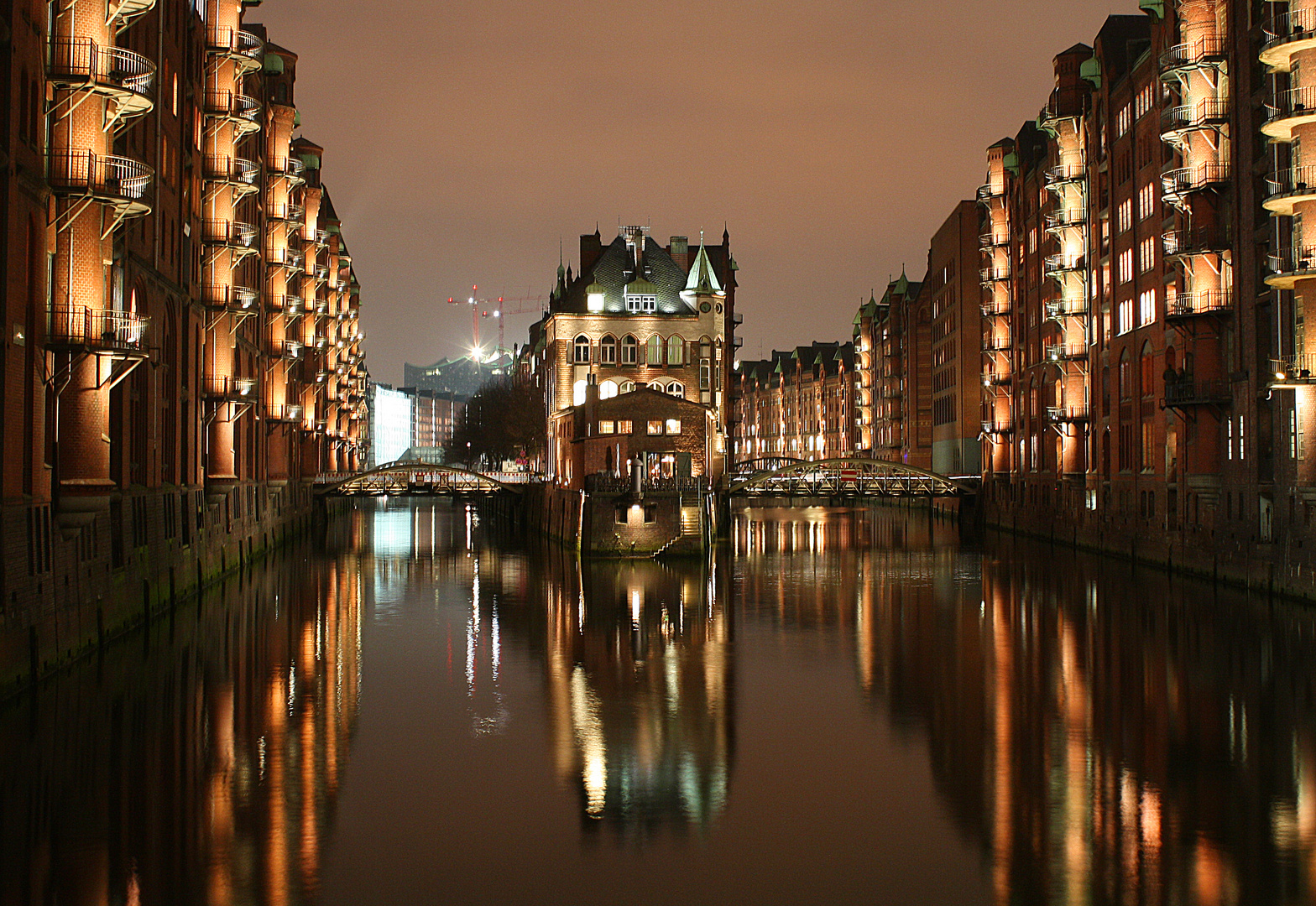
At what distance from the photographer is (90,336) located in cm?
2705

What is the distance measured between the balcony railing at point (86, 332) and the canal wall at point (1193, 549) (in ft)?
105

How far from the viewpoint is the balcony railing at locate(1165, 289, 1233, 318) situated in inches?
1763

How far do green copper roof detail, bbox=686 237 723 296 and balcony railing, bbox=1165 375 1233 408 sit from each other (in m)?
41.1

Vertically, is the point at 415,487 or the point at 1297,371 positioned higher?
the point at 1297,371

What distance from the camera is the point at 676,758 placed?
2191 cm

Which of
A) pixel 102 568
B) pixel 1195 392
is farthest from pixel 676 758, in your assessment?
pixel 1195 392

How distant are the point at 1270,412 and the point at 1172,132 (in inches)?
425

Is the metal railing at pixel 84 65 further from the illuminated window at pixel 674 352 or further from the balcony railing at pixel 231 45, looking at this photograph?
the illuminated window at pixel 674 352

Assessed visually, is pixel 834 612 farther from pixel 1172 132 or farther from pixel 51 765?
pixel 51 765

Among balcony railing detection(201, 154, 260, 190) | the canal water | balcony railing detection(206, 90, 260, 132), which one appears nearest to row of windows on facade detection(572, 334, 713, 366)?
balcony railing detection(201, 154, 260, 190)

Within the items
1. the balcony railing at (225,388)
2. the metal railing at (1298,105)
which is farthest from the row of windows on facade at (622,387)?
the metal railing at (1298,105)

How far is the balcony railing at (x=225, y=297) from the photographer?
47.9 meters

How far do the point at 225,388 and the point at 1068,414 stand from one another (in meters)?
39.2

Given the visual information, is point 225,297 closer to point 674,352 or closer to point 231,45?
point 231,45
